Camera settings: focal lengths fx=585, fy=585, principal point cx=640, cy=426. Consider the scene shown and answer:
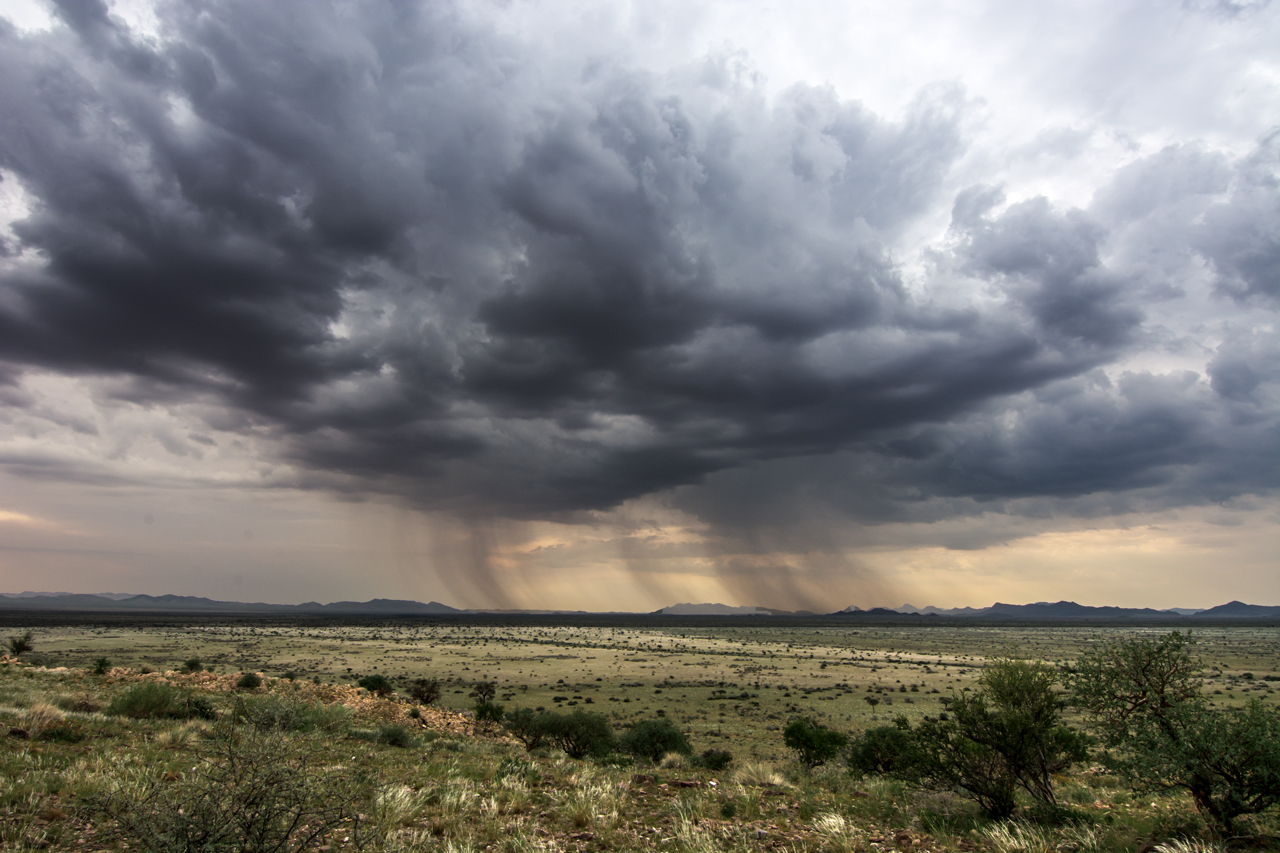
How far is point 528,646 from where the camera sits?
4840 inches

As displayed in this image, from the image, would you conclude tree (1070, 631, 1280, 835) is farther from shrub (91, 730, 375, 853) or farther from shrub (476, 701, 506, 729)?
shrub (476, 701, 506, 729)

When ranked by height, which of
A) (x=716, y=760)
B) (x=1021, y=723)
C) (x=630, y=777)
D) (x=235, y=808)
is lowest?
(x=716, y=760)

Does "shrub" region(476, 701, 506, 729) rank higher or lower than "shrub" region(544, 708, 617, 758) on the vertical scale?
lower

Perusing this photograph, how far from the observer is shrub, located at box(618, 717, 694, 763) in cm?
3063

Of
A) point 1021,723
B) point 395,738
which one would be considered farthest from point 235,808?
point 1021,723

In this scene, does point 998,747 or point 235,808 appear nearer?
point 235,808

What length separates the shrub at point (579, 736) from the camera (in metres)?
29.6

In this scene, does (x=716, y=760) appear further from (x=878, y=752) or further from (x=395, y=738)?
(x=395, y=738)

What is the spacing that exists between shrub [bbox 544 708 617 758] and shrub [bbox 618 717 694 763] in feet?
3.35

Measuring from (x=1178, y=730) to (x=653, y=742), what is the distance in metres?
23.7

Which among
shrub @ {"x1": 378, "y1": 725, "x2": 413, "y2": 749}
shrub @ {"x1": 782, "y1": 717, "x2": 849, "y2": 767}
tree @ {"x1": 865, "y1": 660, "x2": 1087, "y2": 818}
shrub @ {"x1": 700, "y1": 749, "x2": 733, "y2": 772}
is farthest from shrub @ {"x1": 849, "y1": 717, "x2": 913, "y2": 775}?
shrub @ {"x1": 378, "y1": 725, "x2": 413, "y2": 749}

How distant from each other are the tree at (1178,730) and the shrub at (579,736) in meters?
21.7

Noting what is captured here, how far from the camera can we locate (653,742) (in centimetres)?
3144

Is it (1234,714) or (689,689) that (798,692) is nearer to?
(689,689)
